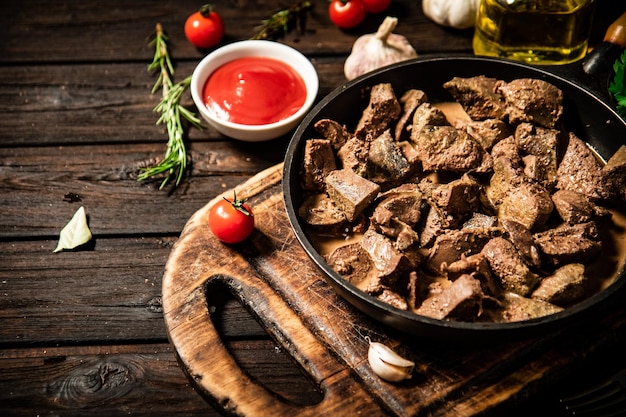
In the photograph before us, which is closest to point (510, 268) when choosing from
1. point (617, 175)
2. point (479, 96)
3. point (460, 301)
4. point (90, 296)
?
point (460, 301)

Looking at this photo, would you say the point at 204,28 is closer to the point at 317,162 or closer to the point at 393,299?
the point at 317,162

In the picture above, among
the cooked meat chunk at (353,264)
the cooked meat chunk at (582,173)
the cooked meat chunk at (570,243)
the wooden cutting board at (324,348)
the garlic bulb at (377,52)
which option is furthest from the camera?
the garlic bulb at (377,52)

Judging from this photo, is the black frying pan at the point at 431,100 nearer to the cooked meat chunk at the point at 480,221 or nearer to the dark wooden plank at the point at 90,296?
the cooked meat chunk at the point at 480,221

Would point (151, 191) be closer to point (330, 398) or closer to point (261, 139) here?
point (261, 139)

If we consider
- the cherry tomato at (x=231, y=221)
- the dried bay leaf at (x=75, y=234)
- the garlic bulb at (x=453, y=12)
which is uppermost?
the garlic bulb at (x=453, y=12)

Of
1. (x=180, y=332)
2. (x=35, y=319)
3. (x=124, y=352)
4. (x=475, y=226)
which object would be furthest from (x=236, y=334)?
(x=475, y=226)

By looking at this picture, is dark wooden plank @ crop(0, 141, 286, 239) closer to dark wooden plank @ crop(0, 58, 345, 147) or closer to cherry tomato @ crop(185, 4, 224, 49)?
dark wooden plank @ crop(0, 58, 345, 147)


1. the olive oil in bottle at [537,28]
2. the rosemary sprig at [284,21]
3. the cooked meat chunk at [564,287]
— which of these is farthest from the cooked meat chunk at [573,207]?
the rosemary sprig at [284,21]
